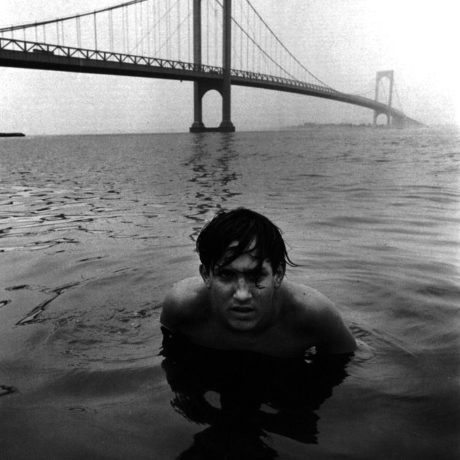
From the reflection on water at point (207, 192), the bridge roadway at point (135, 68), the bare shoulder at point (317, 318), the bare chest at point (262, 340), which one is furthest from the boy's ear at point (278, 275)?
the bridge roadway at point (135, 68)

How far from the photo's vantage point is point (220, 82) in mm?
49469

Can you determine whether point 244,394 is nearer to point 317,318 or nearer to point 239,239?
point 317,318

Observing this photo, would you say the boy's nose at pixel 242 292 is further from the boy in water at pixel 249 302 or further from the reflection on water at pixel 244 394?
the reflection on water at pixel 244 394

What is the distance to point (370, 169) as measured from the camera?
11.3 meters

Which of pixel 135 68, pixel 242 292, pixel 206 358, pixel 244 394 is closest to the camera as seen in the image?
pixel 242 292

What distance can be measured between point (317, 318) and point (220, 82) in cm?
4949

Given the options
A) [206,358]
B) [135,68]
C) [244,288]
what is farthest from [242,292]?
[135,68]

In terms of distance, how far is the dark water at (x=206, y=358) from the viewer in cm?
173

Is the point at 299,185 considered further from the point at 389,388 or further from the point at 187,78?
the point at 187,78

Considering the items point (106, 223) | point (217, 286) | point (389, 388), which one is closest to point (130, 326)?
point (217, 286)

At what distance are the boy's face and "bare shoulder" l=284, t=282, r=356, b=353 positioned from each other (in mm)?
211

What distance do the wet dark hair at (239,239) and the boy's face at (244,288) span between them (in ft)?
0.08

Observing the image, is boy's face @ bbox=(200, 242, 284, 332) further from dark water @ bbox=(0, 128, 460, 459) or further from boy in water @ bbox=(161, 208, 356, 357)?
dark water @ bbox=(0, 128, 460, 459)

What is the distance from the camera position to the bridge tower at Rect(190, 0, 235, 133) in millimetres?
47719
